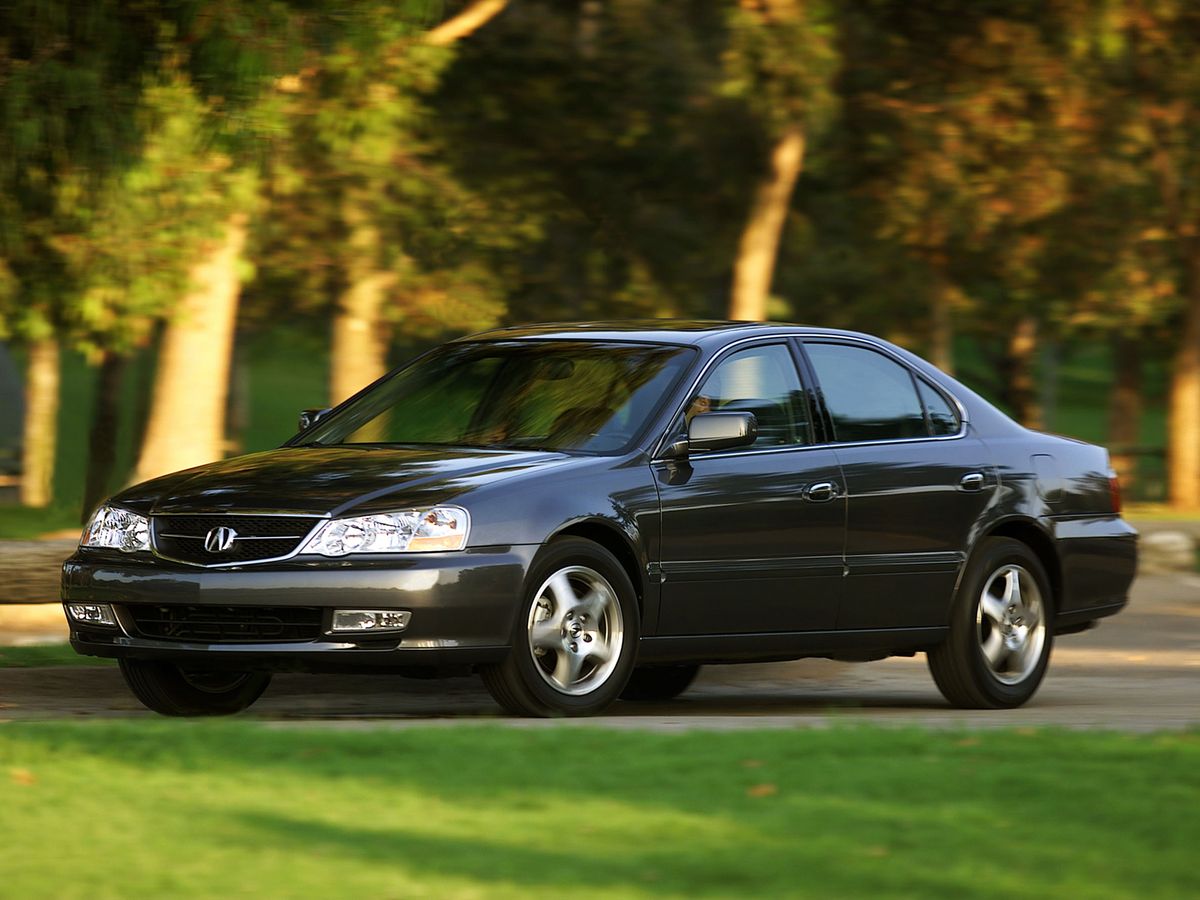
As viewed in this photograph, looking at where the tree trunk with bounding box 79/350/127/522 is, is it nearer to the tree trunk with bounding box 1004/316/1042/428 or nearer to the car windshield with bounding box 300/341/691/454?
the tree trunk with bounding box 1004/316/1042/428

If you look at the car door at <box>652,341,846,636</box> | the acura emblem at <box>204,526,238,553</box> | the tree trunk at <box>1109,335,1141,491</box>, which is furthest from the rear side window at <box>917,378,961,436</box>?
the tree trunk at <box>1109,335,1141,491</box>

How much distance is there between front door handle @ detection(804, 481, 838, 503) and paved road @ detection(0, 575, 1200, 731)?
90 cm

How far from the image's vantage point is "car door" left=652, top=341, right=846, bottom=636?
9008 millimetres

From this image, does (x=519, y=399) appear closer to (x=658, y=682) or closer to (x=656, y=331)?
(x=656, y=331)

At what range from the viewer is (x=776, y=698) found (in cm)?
1118

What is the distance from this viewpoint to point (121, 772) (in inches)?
253

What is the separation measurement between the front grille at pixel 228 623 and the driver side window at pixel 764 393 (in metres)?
2.00

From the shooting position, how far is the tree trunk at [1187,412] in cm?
2600

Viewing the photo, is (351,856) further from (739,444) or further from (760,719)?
(739,444)

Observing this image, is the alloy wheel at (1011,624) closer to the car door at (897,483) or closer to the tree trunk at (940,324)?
the car door at (897,483)

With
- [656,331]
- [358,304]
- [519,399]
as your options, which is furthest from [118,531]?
[358,304]

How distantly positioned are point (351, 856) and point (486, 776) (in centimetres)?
112

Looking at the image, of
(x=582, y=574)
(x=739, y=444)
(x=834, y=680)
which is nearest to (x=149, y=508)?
(x=582, y=574)

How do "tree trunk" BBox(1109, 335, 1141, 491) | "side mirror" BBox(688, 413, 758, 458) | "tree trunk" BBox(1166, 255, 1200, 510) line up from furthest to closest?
"tree trunk" BBox(1109, 335, 1141, 491), "tree trunk" BBox(1166, 255, 1200, 510), "side mirror" BBox(688, 413, 758, 458)
